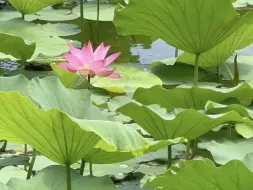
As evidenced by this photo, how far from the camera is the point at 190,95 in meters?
1.54

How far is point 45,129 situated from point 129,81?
1.02 metres

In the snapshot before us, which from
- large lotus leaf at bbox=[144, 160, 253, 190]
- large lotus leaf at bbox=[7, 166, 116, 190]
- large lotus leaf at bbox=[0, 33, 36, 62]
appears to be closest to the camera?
large lotus leaf at bbox=[144, 160, 253, 190]

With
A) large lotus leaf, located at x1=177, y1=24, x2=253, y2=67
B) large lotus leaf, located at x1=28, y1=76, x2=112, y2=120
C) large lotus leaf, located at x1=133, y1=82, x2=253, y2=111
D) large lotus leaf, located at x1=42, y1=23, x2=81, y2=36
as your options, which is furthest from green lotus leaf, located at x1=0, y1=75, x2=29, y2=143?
large lotus leaf, located at x1=42, y1=23, x2=81, y2=36

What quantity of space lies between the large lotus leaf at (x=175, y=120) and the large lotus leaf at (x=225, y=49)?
2.20ft

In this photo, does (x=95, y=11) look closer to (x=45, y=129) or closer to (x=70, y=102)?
(x=70, y=102)

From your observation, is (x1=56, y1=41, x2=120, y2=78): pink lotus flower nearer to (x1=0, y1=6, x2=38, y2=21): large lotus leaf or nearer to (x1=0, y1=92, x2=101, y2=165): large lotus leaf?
(x1=0, y1=92, x2=101, y2=165): large lotus leaf

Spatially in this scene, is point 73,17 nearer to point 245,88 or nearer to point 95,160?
point 245,88

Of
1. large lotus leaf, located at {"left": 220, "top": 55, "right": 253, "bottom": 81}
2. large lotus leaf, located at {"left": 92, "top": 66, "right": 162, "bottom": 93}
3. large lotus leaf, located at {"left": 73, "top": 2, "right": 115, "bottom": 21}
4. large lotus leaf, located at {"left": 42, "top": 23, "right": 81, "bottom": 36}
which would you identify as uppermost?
large lotus leaf, located at {"left": 92, "top": 66, "right": 162, "bottom": 93}

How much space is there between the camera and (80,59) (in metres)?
1.47

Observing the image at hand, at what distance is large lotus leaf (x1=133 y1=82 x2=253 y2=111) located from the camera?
1.53 metres

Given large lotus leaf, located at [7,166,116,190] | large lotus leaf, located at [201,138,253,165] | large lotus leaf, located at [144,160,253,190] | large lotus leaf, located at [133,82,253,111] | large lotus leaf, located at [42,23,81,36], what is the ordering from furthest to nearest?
1. large lotus leaf, located at [42,23,81,36]
2. large lotus leaf, located at [133,82,253,111]
3. large lotus leaf, located at [201,138,253,165]
4. large lotus leaf, located at [7,166,116,190]
5. large lotus leaf, located at [144,160,253,190]

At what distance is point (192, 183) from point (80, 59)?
1.73ft

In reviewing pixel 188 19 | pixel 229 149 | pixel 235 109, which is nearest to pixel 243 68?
pixel 188 19

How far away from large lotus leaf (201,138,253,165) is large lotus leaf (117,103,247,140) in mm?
43
